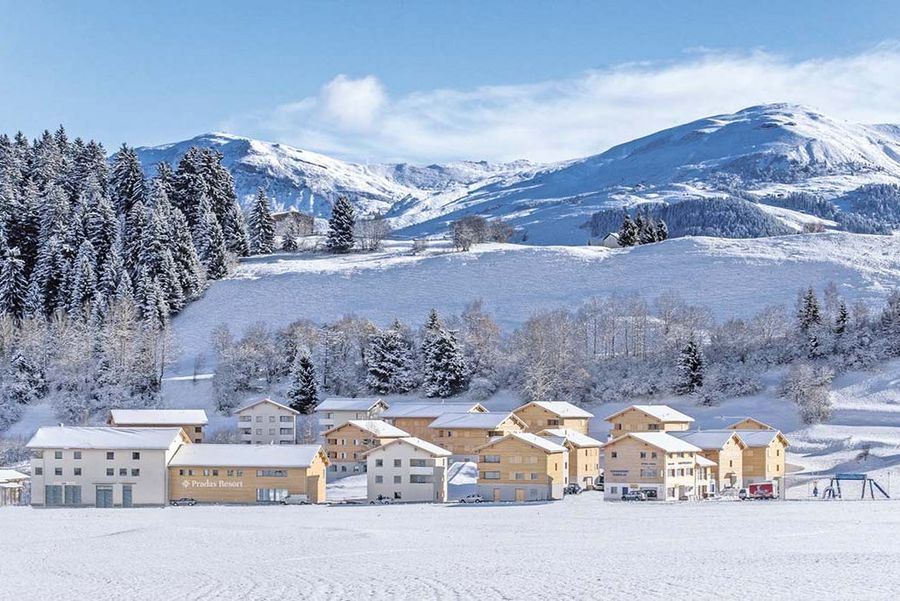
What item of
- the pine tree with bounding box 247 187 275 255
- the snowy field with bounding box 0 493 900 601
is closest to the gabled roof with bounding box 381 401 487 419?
the snowy field with bounding box 0 493 900 601

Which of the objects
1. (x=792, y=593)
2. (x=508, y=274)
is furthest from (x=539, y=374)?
(x=792, y=593)

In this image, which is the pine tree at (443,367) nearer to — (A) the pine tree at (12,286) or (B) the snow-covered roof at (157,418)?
(B) the snow-covered roof at (157,418)

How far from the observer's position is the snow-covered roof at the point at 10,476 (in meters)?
63.1

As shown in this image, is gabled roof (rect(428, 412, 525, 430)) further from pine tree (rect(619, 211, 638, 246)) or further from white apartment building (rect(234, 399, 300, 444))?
pine tree (rect(619, 211, 638, 246))

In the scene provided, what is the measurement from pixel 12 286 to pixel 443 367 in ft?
126

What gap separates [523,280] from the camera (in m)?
109

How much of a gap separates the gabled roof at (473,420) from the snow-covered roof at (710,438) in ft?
37.6

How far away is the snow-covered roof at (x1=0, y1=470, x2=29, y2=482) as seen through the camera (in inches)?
2484

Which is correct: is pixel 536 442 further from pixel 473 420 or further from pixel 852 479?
pixel 852 479

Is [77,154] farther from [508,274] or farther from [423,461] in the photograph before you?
[423,461]

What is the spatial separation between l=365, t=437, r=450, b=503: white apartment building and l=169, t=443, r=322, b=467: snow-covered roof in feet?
11.0

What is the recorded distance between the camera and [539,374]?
78438 millimetres

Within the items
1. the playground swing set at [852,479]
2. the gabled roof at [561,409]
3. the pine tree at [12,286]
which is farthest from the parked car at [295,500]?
the pine tree at [12,286]

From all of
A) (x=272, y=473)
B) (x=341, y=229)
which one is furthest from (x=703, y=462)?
(x=341, y=229)
